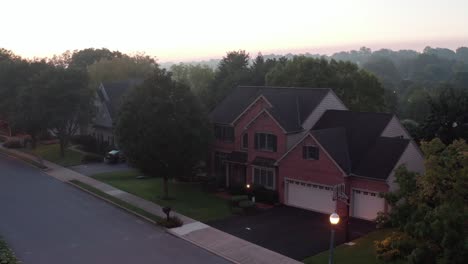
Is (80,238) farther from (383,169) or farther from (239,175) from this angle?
(383,169)

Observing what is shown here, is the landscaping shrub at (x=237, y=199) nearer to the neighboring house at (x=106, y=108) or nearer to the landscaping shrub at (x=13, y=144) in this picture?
the neighboring house at (x=106, y=108)

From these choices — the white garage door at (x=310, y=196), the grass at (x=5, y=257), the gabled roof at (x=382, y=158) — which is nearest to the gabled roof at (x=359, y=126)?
the gabled roof at (x=382, y=158)

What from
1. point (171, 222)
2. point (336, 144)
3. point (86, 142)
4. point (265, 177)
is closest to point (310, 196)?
point (336, 144)

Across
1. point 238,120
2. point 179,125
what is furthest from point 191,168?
point 238,120

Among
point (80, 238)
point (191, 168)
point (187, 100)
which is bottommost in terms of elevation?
point (80, 238)

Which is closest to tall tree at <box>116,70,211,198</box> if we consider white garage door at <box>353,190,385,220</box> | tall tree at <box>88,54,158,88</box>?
white garage door at <box>353,190,385,220</box>

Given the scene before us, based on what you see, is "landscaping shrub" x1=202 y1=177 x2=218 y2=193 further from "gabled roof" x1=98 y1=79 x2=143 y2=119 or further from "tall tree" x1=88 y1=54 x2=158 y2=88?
"tall tree" x1=88 y1=54 x2=158 y2=88
